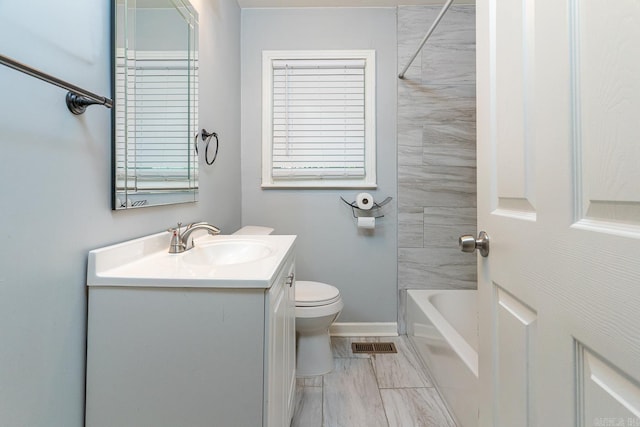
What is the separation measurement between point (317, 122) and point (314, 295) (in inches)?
50.9

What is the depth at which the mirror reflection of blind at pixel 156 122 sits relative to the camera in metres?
0.98

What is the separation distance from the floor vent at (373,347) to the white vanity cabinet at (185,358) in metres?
1.36

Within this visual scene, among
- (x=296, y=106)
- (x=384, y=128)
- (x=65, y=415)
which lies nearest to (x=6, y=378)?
(x=65, y=415)

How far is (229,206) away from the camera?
6.56 feet

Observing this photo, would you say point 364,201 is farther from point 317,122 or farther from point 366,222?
point 317,122

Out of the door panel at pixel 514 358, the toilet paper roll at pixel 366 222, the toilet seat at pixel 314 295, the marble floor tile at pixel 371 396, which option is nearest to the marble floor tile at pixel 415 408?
the marble floor tile at pixel 371 396

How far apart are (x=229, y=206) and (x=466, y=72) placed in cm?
202

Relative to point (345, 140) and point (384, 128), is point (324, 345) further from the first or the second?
point (384, 128)

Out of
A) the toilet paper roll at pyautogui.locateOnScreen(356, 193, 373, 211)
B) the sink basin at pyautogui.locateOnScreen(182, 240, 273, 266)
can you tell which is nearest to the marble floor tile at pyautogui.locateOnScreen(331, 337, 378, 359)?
the toilet paper roll at pyautogui.locateOnScreen(356, 193, 373, 211)

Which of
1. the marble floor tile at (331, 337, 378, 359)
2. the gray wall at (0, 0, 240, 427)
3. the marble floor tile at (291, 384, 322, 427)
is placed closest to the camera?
the gray wall at (0, 0, 240, 427)

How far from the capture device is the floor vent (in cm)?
200

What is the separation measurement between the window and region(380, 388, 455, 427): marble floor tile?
4.40 ft

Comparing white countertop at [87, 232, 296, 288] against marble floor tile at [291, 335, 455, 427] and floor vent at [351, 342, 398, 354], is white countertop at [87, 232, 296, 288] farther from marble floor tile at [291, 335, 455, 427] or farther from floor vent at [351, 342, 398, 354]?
floor vent at [351, 342, 398, 354]

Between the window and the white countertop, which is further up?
the window
